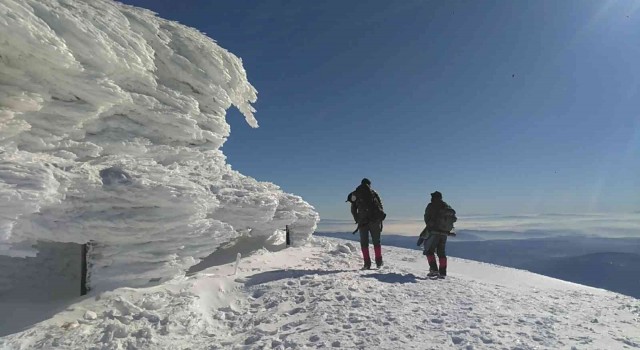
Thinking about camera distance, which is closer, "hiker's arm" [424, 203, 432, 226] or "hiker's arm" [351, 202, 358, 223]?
"hiker's arm" [424, 203, 432, 226]

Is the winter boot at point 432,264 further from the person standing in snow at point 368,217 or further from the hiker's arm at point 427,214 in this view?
the person standing in snow at point 368,217

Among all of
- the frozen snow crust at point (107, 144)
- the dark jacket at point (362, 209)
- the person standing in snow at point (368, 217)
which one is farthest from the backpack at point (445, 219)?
the frozen snow crust at point (107, 144)

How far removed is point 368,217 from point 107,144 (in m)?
7.51

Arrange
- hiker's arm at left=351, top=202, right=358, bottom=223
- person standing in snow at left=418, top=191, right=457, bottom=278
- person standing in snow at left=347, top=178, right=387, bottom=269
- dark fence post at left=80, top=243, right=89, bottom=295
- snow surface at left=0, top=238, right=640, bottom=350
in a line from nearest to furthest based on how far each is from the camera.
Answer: snow surface at left=0, top=238, right=640, bottom=350, dark fence post at left=80, top=243, right=89, bottom=295, person standing in snow at left=418, top=191, right=457, bottom=278, person standing in snow at left=347, top=178, right=387, bottom=269, hiker's arm at left=351, top=202, right=358, bottom=223

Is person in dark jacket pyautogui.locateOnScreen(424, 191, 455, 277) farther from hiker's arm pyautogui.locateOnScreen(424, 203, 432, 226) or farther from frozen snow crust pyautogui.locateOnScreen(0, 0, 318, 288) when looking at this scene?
frozen snow crust pyautogui.locateOnScreen(0, 0, 318, 288)

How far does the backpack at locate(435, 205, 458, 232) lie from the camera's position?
11.1 metres

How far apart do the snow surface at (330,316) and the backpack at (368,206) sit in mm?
1837

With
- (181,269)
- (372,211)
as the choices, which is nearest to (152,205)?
(181,269)

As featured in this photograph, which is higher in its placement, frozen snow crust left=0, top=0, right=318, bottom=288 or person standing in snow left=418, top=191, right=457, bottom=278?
frozen snow crust left=0, top=0, right=318, bottom=288

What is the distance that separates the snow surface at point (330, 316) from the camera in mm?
6188

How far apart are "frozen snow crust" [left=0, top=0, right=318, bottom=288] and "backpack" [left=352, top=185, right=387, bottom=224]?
3277 millimetres

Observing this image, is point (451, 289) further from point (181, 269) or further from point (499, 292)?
point (181, 269)

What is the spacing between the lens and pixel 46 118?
8.04m

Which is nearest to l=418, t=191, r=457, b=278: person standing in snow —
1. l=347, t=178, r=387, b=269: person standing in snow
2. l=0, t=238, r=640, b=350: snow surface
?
l=0, t=238, r=640, b=350: snow surface
